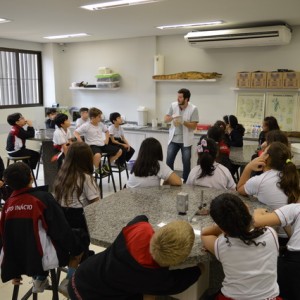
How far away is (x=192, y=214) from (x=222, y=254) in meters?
0.54

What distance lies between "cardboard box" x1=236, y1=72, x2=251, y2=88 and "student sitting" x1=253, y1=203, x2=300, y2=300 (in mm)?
3770

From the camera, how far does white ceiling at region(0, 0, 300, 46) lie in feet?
11.7

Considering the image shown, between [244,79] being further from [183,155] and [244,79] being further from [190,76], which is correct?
[183,155]

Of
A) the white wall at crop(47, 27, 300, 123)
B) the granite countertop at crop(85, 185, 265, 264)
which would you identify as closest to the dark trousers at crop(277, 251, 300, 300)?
the granite countertop at crop(85, 185, 265, 264)

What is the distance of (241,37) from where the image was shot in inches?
188

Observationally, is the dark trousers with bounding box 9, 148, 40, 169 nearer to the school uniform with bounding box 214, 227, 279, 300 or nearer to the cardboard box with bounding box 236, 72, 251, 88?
the cardboard box with bounding box 236, 72, 251, 88

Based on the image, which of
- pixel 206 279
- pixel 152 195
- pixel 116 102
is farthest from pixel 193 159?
pixel 206 279

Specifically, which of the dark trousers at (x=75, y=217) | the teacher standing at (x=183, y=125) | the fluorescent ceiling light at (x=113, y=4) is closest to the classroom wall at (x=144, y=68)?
the teacher standing at (x=183, y=125)

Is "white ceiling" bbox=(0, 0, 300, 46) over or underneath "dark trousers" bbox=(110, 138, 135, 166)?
over

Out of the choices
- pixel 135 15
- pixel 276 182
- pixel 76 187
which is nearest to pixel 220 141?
pixel 276 182

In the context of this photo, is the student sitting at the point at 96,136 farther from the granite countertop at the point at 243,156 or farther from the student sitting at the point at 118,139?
the granite countertop at the point at 243,156

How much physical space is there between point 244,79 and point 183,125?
58.4 inches

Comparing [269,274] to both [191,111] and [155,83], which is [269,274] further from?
[155,83]

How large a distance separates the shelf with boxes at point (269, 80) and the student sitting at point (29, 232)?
4.12 metres
